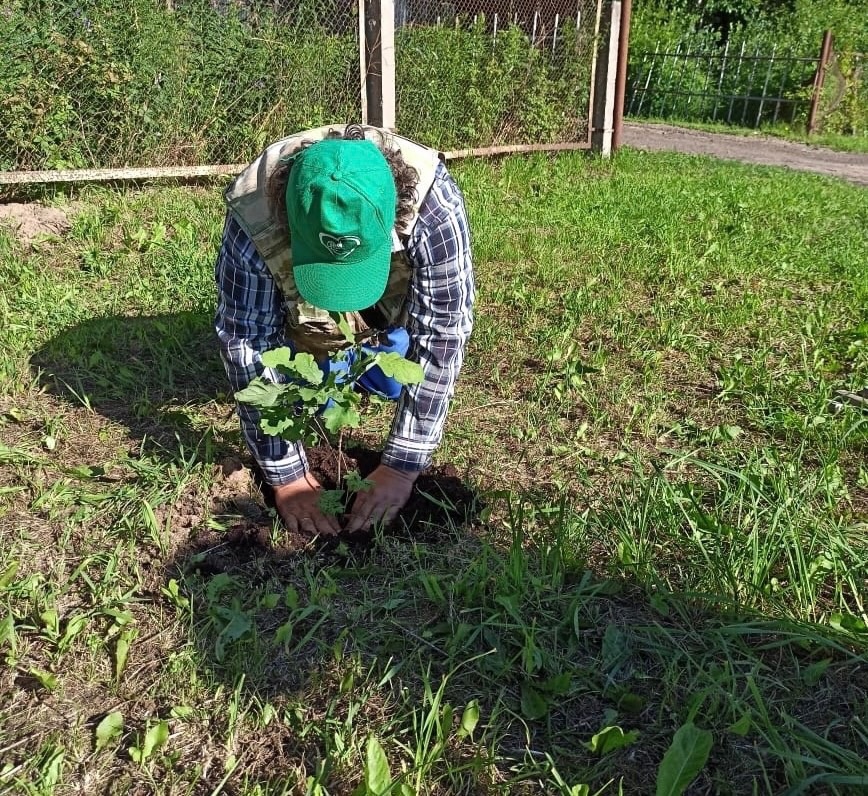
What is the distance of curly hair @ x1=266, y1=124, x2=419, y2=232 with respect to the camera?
1777mm

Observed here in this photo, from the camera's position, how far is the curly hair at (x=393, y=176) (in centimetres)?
178

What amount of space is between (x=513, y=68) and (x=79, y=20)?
373cm

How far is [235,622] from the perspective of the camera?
1.78 m

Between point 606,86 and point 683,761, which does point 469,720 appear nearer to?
point 683,761

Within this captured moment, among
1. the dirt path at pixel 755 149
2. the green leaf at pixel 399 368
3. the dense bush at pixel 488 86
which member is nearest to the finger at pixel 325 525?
the green leaf at pixel 399 368

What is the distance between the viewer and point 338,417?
5.88 ft

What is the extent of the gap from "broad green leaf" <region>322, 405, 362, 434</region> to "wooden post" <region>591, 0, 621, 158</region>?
257 inches

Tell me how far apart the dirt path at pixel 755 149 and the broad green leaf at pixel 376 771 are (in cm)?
898

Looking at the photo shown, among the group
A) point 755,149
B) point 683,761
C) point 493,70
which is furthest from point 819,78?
point 683,761

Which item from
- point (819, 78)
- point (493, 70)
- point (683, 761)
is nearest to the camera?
point (683, 761)

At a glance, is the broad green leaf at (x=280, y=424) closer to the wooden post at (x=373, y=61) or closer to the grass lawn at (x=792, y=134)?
the wooden post at (x=373, y=61)

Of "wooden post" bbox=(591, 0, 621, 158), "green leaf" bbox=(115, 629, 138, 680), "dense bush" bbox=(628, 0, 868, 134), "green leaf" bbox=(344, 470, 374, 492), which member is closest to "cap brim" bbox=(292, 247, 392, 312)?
"green leaf" bbox=(344, 470, 374, 492)

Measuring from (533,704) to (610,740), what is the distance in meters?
0.17

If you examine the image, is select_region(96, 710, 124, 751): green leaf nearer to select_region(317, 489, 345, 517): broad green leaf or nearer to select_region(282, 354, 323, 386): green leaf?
select_region(317, 489, 345, 517): broad green leaf
